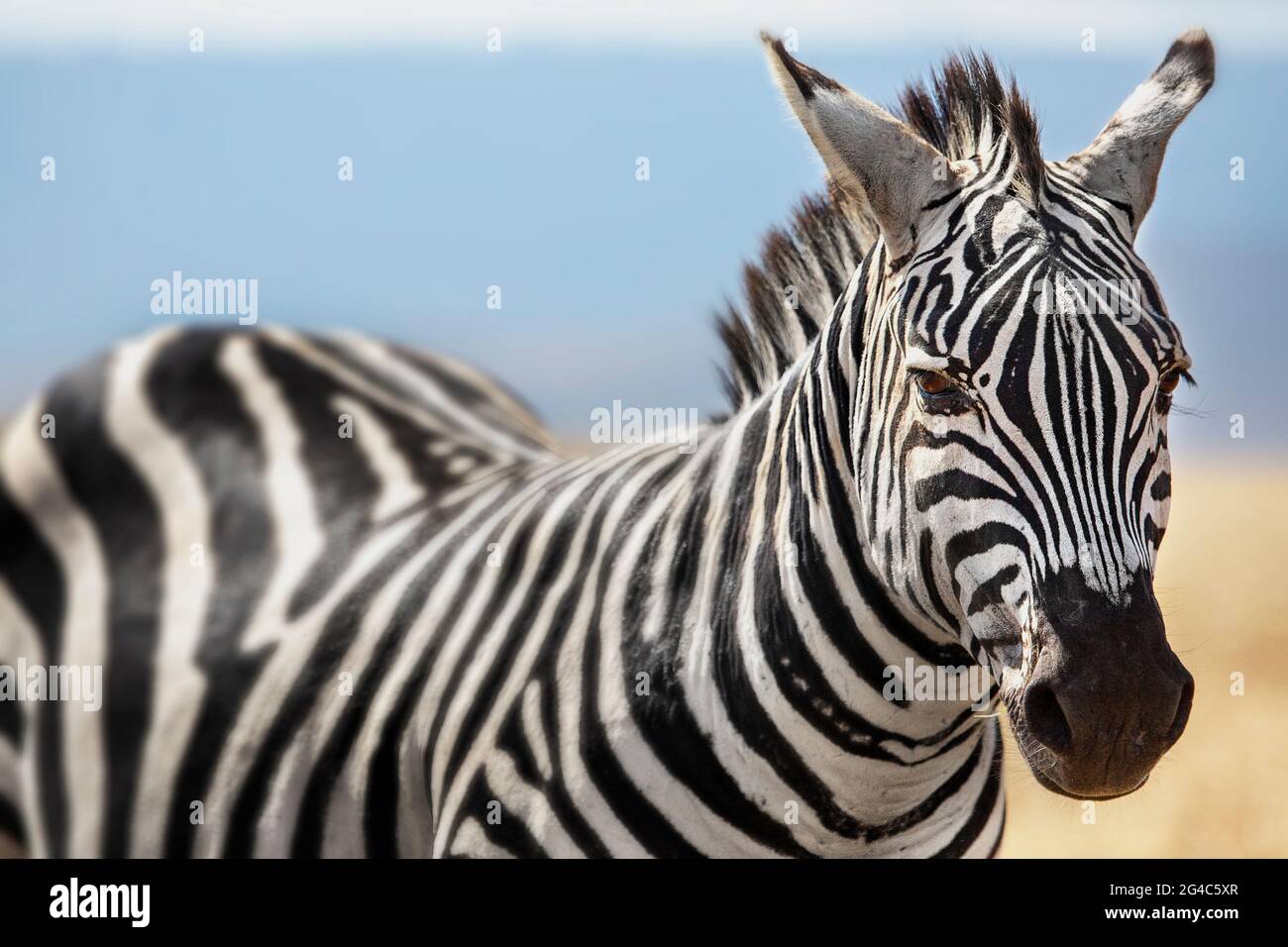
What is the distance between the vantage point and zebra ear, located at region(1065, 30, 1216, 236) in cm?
243

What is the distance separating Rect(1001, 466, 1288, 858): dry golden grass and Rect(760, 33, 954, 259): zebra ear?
940 millimetres

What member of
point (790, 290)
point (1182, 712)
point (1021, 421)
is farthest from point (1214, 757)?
point (1021, 421)

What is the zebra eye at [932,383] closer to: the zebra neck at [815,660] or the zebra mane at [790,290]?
the zebra neck at [815,660]

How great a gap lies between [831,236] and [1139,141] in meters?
0.67

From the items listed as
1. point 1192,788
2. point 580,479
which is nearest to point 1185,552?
point 1192,788

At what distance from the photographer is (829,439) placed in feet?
7.87

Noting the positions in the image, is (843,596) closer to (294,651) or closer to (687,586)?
(687,586)

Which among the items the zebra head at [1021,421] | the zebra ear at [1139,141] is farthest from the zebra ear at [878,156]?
the zebra ear at [1139,141]

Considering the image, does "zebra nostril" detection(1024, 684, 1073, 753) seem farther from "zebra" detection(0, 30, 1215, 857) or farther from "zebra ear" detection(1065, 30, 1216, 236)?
"zebra ear" detection(1065, 30, 1216, 236)

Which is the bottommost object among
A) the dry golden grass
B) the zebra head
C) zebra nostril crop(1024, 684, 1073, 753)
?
the dry golden grass

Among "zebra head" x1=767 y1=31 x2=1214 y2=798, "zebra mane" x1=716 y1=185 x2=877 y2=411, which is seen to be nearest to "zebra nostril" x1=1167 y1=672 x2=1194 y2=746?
"zebra head" x1=767 y1=31 x2=1214 y2=798

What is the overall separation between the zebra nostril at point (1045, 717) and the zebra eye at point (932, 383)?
0.53 m

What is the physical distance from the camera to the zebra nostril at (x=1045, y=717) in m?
1.95

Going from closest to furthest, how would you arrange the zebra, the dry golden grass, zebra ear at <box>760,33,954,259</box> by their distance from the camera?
the zebra
zebra ear at <box>760,33,954,259</box>
the dry golden grass
